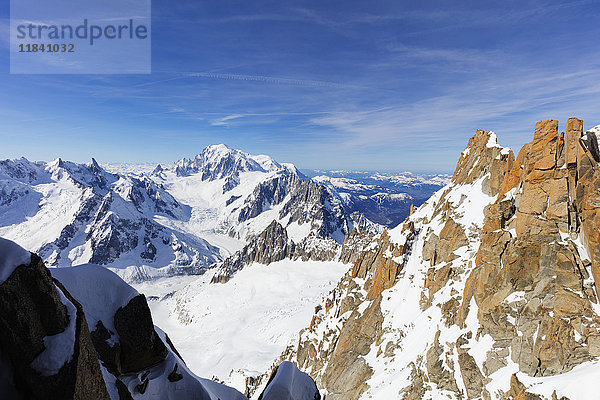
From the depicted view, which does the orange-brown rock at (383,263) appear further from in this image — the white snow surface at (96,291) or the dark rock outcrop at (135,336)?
the white snow surface at (96,291)

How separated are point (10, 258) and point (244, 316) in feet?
467

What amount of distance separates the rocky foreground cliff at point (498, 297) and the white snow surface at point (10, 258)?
34.6m

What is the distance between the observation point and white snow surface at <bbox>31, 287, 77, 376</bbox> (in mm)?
7664

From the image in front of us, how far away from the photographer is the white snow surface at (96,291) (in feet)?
40.6

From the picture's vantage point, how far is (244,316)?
5359 inches

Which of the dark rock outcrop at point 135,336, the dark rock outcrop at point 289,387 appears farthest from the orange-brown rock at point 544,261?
the dark rock outcrop at point 135,336

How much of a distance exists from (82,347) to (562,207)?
43.1 meters

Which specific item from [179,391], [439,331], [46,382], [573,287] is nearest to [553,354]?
[573,287]

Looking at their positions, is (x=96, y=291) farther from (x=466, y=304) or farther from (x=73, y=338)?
(x=466, y=304)

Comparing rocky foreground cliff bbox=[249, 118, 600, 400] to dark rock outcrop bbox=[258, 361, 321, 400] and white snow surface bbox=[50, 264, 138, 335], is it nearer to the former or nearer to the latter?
dark rock outcrop bbox=[258, 361, 321, 400]

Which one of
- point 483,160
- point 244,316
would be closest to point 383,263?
point 483,160

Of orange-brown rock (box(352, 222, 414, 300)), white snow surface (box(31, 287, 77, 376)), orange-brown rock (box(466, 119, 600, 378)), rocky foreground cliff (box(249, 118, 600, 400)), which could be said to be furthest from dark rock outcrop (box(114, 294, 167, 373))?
orange-brown rock (box(352, 222, 414, 300))

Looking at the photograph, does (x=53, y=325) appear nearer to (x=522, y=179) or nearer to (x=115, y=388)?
(x=115, y=388)

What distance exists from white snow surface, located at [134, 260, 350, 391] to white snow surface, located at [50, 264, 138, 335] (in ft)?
240
